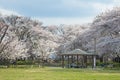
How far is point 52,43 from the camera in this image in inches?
2618

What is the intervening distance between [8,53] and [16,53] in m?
2.89

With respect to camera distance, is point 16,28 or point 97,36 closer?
point 97,36

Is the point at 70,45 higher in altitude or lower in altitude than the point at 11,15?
lower

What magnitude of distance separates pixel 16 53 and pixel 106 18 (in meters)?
16.7

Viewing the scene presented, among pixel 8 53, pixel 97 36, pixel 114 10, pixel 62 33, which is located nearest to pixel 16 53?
pixel 8 53

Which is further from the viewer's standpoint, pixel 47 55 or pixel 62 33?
pixel 62 33

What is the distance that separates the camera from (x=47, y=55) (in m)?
66.5

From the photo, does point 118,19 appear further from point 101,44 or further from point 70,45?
point 70,45

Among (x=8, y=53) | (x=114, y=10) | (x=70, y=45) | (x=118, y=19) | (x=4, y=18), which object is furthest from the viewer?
(x=70, y=45)

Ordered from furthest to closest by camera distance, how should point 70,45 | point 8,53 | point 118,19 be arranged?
point 70,45, point 8,53, point 118,19

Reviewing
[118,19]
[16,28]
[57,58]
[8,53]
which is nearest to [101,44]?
[118,19]

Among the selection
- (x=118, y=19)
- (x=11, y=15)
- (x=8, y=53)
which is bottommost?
(x=8, y=53)

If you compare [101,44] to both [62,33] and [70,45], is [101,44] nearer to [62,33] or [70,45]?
[70,45]

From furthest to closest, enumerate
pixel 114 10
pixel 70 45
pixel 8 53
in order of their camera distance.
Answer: pixel 70 45 → pixel 8 53 → pixel 114 10
